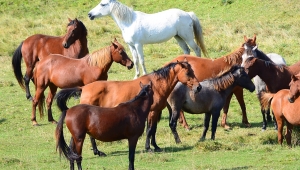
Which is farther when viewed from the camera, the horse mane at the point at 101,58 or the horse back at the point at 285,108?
the horse mane at the point at 101,58

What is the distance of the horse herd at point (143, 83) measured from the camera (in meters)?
10.0

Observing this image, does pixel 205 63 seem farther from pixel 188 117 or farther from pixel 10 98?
pixel 10 98

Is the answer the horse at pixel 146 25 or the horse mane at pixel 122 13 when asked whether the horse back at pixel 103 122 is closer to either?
the horse at pixel 146 25

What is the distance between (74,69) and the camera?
14.4 m

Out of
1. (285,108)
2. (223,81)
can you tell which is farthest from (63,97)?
(285,108)

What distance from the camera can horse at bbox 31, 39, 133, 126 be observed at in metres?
13.8

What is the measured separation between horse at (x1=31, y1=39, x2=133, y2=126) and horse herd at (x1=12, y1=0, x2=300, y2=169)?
0.06 ft

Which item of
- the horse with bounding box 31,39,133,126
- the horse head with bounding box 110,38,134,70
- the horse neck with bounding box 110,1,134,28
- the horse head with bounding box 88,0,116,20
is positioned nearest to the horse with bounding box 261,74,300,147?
the horse head with bounding box 110,38,134,70

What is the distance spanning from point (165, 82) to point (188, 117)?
12.4 ft

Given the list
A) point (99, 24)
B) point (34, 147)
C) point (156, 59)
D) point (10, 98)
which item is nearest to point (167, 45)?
point (156, 59)

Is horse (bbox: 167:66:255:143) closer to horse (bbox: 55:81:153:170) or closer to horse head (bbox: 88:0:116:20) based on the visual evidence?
horse (bbox: 55:81:153:170)

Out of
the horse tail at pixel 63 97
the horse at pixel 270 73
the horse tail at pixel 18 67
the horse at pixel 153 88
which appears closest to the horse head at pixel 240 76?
the horse at pixel 270 73

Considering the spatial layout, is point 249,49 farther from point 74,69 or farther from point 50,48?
point 50,48

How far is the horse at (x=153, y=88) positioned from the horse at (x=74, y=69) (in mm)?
1875
